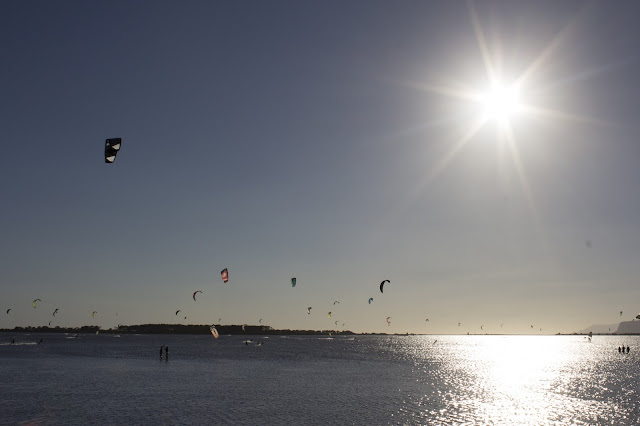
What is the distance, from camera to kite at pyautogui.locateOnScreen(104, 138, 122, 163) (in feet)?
71.7

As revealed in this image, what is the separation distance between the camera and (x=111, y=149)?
22312 mm

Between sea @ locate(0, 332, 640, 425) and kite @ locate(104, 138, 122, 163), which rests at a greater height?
kite @ locate(104, 138, 122, 163)

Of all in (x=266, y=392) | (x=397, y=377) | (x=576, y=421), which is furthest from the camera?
(x=397, y=377)

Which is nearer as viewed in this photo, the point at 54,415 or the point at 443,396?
the point at 54,415

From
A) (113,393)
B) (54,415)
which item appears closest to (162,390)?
(113,393)

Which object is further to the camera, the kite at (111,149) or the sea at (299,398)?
the sea at (299,398)

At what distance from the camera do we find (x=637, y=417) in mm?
30516

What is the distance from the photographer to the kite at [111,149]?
21867 millimetres

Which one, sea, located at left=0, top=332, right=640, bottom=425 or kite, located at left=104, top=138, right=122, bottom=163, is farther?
sea, located at left=0, top=332, right=640, bottom=425

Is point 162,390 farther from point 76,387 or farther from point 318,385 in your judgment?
point 318,385

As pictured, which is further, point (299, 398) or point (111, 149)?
point (299, 398)

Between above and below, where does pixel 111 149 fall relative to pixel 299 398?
above

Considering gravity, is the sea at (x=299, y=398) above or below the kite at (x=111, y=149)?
below

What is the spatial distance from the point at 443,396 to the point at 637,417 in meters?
13.1
